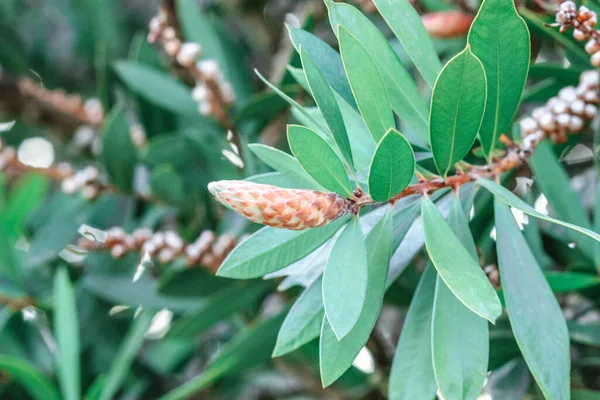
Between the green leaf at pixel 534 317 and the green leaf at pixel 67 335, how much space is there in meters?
0.58

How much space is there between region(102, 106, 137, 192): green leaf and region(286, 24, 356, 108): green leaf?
451 mm

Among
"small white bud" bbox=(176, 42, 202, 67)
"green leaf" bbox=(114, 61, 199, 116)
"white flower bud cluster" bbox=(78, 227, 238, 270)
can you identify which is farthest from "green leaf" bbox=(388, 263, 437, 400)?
"green leaf" bbox=(114, 61, 199, 116)

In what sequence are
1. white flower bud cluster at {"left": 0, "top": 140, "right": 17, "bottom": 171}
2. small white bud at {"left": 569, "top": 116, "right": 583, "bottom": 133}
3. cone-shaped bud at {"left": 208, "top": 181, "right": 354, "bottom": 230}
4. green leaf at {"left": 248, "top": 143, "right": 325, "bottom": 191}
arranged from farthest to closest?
1. white flower bud cluster at {"left": 0, "top": 140, "right": 17, "bottom": 171}
2. small white bud at {"left": 569, "top": 116, "right": 583, "bottom": 133}
3. green leaf at {"left": 248, "top": 143, "right": 325, "bottom": 191}
4. cone-shaped bud at {"left": 208, "top": 181, "right": 354, "bottom": 230}

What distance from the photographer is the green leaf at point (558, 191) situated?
0.63 metres

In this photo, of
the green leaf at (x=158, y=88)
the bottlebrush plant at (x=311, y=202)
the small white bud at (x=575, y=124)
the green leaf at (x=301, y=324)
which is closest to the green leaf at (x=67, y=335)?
the bottlebrush plant at (x=311, y=202)

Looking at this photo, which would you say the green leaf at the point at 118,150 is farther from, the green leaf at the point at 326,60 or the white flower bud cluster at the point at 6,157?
the green leaf at the point at 326,60

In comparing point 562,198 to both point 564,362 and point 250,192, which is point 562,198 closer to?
point 564,362

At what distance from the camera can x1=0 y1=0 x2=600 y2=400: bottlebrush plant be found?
0.44m

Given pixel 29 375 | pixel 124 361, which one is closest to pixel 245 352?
pixel 124 361

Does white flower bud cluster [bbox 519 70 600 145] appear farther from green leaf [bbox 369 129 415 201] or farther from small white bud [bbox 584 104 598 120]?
green leaf [bbox 369 129 415 201]

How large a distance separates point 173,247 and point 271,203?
472mm

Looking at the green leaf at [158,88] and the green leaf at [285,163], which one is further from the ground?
the green leaf at [285,163]

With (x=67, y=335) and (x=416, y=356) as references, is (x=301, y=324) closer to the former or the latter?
(x=416, y=356)

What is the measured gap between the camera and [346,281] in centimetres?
42
